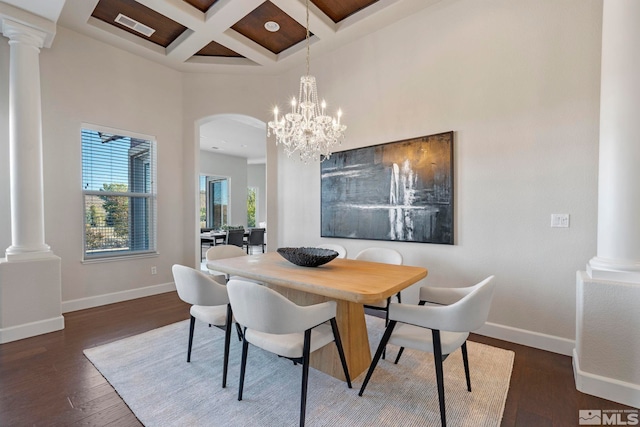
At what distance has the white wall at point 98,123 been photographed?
349 cm

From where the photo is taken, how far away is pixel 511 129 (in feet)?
8.98

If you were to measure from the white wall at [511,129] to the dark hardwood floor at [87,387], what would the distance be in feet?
1.76

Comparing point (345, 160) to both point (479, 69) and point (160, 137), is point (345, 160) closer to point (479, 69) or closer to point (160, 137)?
point (479, 69)

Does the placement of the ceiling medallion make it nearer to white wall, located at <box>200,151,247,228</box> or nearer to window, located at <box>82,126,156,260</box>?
window, located at <box>82,126,156,260</box>

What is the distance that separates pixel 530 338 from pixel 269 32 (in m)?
4.50

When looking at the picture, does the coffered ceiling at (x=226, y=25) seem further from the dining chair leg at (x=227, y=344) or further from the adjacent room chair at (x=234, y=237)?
the adjacent room chair at (x=234, y=237)

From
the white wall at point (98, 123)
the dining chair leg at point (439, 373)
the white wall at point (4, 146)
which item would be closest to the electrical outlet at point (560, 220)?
the dining chair leg at point (439, 373)

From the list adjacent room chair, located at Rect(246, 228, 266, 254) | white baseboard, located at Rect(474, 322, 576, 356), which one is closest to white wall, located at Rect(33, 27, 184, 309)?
adjacent room chair, located at Rect(246, 228, 266, 254)

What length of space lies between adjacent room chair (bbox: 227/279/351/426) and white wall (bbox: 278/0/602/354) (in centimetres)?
192

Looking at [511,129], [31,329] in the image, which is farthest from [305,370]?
[31,329]

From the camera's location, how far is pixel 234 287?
5.41 ft

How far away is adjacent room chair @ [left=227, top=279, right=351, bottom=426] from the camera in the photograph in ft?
5.08

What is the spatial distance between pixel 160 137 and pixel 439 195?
4023 millimetres

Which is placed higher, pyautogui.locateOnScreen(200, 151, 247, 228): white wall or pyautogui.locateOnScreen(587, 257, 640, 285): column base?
pyautogui.locateOnScreen(200, 151, 247, 228): white wall
